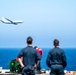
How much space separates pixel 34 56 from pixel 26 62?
0.30m

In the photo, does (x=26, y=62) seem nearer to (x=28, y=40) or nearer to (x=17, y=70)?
(x=28, y=40)

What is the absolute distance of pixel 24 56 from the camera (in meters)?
11.9

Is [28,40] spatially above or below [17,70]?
above

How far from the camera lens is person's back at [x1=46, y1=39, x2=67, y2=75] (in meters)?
12.2

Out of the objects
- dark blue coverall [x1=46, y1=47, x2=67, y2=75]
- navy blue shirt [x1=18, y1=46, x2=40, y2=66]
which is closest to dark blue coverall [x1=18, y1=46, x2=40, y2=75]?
navy blue shirt [x1=18, y1=46, x2=40, y2=66]

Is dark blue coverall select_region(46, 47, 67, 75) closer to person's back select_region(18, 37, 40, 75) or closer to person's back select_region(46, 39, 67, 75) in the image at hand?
person's back select_region(46, 39, 67, 75)

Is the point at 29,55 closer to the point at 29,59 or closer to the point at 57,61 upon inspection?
the point at 29,59

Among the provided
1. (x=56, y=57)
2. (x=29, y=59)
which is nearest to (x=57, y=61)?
(x=56, y=57)

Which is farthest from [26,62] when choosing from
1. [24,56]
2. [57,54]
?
[57,54]

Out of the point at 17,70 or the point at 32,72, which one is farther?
the point at 17,70

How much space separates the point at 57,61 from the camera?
12219 mm

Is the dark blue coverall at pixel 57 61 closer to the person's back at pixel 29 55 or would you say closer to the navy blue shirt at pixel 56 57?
the navy blue shirt at pixel 56 57

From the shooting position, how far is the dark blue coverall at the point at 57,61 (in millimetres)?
12172

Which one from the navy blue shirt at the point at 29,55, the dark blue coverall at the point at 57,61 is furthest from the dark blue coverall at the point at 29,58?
the dark blue coverall at the point at 57,61
